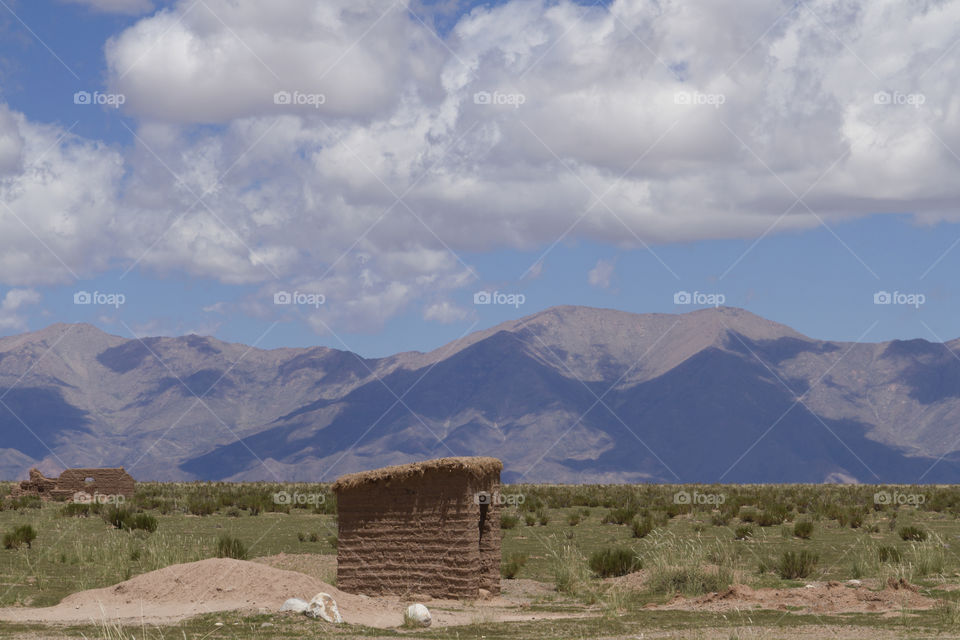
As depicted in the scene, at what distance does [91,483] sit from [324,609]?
39292 millimetres

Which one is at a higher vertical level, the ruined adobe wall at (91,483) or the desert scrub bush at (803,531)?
the ruined adobe wall at (91,483)

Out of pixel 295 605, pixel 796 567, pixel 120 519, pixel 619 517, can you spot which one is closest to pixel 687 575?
pixel 796 567

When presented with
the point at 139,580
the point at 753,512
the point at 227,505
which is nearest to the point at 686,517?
the point at 753,512

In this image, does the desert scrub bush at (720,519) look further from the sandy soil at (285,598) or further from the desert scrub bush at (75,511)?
the desert scrub bush at (75,511)

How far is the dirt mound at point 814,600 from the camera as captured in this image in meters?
20.2

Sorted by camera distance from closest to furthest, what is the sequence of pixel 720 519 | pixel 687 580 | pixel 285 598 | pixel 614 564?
Result: pixel 285 598 → pixel 687 580 → pixel 614 564 → pixel 720 519

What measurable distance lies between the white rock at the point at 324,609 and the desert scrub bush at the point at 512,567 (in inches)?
337

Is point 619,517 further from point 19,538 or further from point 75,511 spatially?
point 19,538

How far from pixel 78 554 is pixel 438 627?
12460mm

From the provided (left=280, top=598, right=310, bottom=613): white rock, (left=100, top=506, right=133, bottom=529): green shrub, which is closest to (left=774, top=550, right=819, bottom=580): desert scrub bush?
(left=280, top=598, right=310, bottom=613): white rock

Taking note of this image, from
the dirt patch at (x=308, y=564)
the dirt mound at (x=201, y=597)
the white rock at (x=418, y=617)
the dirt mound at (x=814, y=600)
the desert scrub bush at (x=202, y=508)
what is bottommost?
the dirt mound at (x=814, y=600)

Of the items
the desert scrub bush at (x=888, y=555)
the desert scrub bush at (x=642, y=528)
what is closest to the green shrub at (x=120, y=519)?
the desert scrub bush at (x=642, y=528)

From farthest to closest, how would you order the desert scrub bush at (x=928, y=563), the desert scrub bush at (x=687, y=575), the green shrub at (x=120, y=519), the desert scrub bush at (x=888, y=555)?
the green shrub at (x=120, y=519), the desert scrub bush at (x=888, y=555), the desert scrub bush at (x=928, y=563), the desert scrub bush at (x=687, y=575)

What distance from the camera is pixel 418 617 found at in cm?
1797
